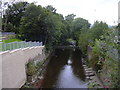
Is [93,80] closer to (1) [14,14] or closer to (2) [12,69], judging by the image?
(2) [12,69]

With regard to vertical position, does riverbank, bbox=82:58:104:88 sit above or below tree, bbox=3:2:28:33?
below

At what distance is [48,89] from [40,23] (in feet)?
38.6

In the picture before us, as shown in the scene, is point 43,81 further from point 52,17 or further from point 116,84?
point 52,17

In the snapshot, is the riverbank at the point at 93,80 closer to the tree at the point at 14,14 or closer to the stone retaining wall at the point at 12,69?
the stone retaining wall at the point at 12,69

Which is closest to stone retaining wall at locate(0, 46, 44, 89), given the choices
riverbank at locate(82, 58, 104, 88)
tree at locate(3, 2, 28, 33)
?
riverbank at locate(82, 58, 104, 88)

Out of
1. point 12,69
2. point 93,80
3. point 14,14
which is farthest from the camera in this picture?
point 14,14

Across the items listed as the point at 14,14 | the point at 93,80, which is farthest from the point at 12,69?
the point at 14,14

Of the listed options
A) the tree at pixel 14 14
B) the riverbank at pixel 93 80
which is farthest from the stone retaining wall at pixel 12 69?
the tree at pixel 14 14

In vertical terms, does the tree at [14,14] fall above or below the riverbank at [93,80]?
above

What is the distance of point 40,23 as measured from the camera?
21266mm

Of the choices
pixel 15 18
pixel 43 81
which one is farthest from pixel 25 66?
pixel 15 18

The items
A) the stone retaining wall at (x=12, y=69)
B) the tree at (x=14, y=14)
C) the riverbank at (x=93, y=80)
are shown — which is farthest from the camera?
the tree at (x=14, y=14)

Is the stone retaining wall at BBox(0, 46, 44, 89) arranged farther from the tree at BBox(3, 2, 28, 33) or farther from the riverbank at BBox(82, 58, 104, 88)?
the tree at BBox(3, 2, 28, 33)

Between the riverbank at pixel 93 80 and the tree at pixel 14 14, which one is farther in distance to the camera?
the tree at pixel 14 14
